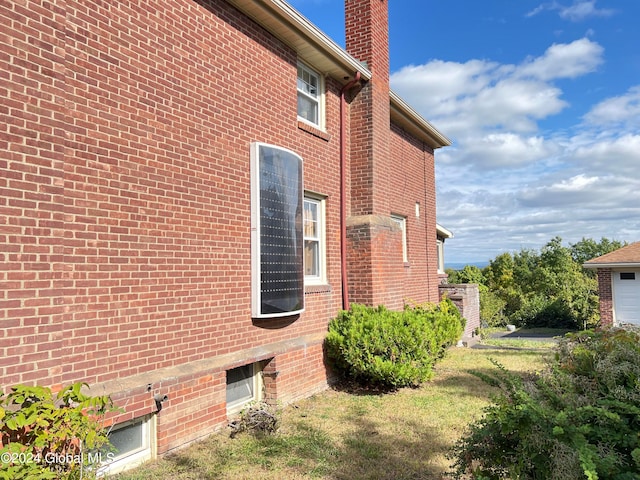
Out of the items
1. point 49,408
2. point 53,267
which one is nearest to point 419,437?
point 49,408

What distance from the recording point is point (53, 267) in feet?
13.2

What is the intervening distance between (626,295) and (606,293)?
2.41 feet

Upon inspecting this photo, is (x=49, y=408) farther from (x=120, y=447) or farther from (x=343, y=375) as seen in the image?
(x=343, y=375)

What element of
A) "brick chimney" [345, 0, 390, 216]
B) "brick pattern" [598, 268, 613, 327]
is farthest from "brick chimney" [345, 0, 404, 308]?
"brick pattern" [598, 268, 613, 327]

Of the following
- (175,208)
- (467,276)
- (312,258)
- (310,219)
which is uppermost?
(310,219)

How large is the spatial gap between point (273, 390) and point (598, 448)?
471cm

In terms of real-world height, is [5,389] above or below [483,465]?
above

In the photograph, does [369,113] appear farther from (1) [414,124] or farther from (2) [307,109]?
(1) [414,124]

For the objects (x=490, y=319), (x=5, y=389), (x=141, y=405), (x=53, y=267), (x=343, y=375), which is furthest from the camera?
(x=490, y=319)

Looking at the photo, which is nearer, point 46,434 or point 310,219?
point 46,434

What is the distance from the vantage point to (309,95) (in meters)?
8.41

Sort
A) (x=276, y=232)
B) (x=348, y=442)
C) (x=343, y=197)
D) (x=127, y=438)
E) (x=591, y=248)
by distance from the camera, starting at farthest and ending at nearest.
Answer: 1. (x=591, y=248)
2. (x=343, y=197)
3. (x=276, y=232)
4. (x=348, y=442)
5. (x=127, y=438)

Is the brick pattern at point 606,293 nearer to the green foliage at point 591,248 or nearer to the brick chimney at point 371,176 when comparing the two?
the brick chimney at point 371,176

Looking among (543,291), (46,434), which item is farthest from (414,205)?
(543,291)
